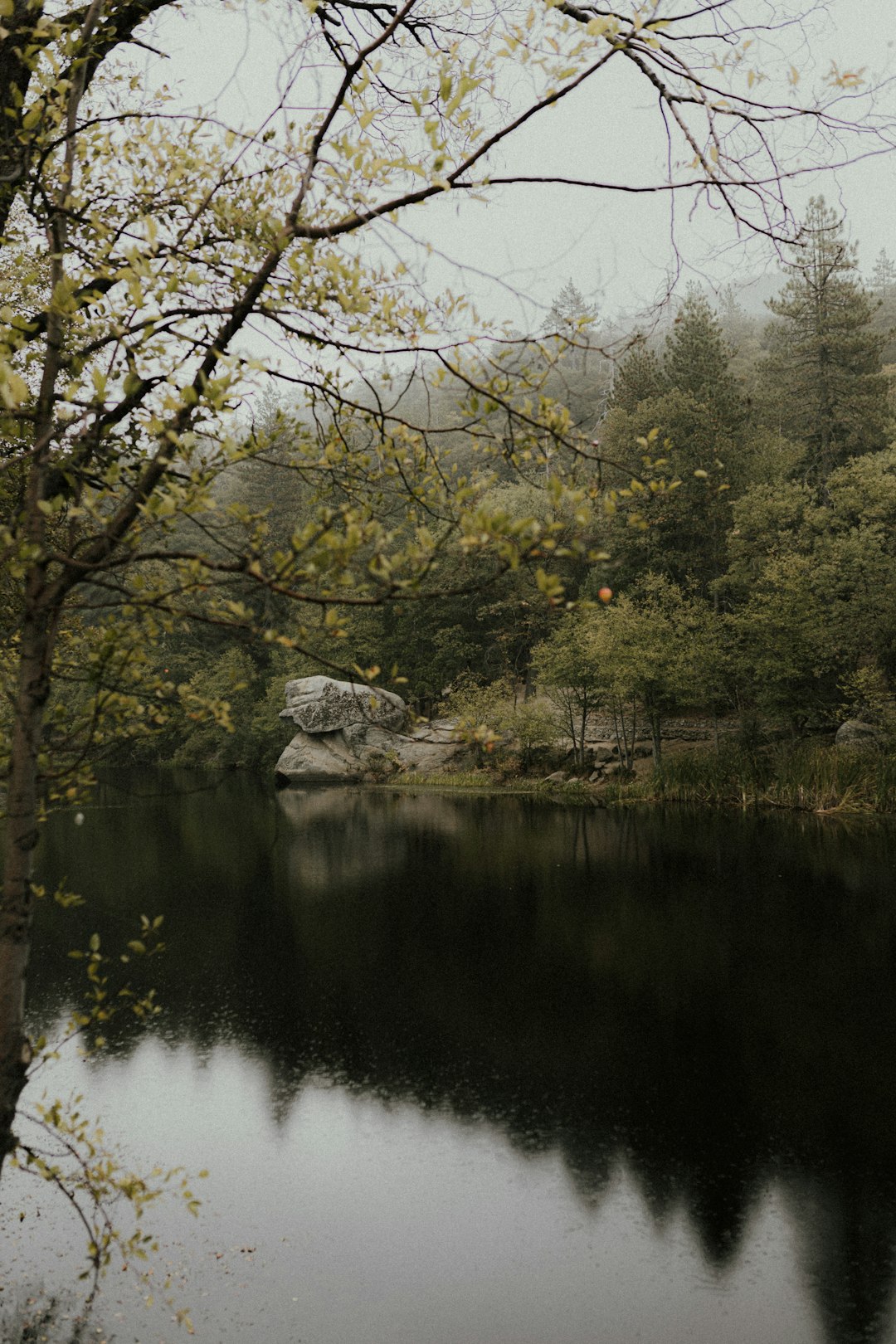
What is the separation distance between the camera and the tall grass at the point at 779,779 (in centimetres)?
2355

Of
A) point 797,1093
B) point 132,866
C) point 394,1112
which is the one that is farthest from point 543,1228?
point 132,866

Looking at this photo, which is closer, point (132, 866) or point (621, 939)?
point (621, 939)

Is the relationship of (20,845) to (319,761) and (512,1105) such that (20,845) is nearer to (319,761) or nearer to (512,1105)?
(512,1105)

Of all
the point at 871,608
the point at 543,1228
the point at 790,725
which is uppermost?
the point at 871,608

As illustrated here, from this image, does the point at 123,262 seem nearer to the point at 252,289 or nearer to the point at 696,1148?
the point at 252,289

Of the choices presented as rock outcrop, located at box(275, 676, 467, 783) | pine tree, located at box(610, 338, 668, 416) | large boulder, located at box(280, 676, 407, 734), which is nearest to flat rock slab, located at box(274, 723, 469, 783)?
rock outcrop, located at box(275, 676, 467, 783)

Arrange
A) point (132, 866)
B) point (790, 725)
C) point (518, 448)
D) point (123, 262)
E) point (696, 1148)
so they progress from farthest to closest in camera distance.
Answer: point (790, 725) < point (132, 866) < point (696, 1148) < point (123, 262) < point (518, 448)

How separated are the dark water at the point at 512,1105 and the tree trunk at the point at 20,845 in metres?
0.51

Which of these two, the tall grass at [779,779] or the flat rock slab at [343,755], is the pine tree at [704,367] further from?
the flat rock slab at [343,755]

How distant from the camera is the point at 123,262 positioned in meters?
3.47

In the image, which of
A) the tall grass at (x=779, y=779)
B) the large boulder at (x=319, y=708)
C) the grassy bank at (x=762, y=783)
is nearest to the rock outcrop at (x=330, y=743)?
the large boulder at (x=319, y=708)

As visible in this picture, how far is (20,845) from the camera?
2916 mm

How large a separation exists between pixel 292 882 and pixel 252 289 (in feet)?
52.6

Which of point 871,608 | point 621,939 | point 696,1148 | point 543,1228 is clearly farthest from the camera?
point 871,608
